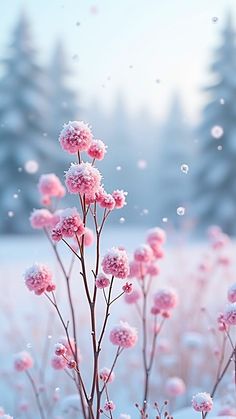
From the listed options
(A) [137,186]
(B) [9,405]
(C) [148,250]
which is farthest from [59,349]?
(A) [137,186]

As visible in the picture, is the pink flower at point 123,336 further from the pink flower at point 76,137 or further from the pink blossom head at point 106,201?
the pink flower at point 76,137

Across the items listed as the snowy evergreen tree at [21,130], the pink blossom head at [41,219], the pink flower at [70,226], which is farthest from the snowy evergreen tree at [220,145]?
the pink flower at [70,226]

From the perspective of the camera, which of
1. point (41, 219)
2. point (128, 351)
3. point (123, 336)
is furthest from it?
point (128, 351)

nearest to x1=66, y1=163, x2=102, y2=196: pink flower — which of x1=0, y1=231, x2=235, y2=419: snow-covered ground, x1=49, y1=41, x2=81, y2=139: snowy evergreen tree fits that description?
x1=0, y1=231, x2=235, y2=419: snow-covered ground

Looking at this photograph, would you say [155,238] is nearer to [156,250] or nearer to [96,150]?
[156,250]

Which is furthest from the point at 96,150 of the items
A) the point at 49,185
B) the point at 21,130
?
the point at 21,130
